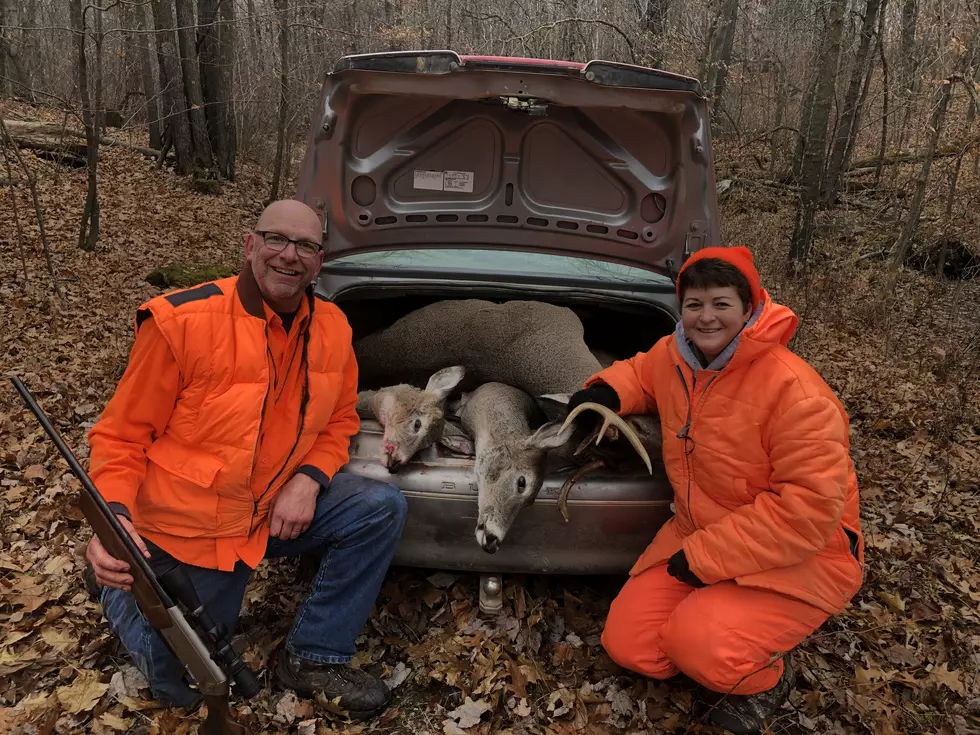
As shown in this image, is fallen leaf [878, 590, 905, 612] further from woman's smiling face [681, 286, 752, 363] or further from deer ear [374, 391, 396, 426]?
deer ear [374, 391, 396, 426]

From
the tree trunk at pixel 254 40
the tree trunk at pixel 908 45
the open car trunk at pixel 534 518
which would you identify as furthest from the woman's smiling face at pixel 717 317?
the tree trunk at pixel 254 40

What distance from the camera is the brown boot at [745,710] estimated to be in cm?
277

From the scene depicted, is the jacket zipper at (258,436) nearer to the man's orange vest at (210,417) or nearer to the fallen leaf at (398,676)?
the man's orange vest at (210,417)

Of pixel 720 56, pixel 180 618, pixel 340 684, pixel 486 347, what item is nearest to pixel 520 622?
pixel 340 684

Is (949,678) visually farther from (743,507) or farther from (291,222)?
(291,222)

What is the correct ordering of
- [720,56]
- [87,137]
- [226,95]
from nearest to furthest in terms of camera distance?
[87,137], [226,95], [720,56]

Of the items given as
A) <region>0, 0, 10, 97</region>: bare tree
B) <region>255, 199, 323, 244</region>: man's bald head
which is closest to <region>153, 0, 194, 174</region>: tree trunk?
<region>0, 0, 10, 97</region>: bare tree

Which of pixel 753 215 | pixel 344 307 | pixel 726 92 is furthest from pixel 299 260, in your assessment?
pixel 726 92

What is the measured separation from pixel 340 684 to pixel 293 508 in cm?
76

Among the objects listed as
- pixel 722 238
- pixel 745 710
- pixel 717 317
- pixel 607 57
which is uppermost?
pixel 607 57

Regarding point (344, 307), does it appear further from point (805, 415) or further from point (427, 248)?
point (805, 415)

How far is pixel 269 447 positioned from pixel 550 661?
62.2 inches

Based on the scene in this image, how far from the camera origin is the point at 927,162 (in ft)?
28.6

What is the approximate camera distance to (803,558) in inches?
103
